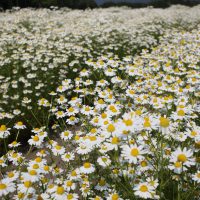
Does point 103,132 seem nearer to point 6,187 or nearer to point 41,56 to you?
point 6,187

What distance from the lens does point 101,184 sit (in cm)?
262

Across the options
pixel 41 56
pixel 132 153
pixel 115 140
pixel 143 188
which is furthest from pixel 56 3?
pixel 143 188

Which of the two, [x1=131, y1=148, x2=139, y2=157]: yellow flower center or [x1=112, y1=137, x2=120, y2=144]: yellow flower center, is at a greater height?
[x1=112, y1=137, x2=120, y2=144]: yellow flower center

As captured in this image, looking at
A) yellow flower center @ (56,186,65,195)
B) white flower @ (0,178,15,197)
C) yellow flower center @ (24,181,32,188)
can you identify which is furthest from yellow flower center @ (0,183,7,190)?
yellow flower center @ (56,186,65,195)

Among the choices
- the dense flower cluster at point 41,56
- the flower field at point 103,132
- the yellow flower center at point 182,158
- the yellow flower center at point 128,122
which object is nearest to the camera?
the yellow flower center at point 182,158

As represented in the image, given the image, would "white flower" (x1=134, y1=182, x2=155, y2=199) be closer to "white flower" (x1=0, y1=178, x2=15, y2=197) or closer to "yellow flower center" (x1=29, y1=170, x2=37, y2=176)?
"yellow flower center" (x1=29, y1=170, x2=37, y2=176)

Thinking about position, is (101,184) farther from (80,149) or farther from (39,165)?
(39,165)

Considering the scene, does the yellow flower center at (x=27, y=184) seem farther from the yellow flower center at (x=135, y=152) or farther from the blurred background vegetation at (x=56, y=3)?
the blurred background vegetation at (x=56, y=3)

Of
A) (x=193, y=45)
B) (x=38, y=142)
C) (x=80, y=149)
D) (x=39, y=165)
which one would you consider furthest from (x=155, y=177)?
(x=193, y=45)

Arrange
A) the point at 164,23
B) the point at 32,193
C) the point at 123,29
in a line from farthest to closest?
the point at 164,23, the point at 123,29, the point at 32,193

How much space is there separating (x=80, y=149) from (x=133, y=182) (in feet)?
2.15

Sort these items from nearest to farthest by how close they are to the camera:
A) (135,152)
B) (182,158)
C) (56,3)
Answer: (182,158)
(135,152)
(56,3)

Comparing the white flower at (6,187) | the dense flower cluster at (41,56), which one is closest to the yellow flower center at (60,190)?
the white flower at (6,187)

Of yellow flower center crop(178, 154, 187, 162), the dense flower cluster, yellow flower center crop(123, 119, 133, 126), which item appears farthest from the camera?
the dense flower cluster
